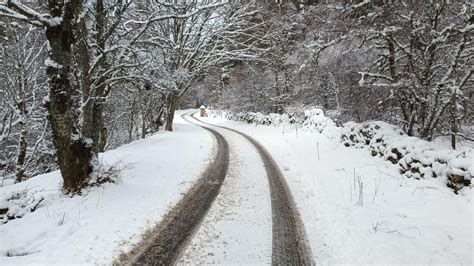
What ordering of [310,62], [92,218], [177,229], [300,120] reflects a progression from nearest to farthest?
[177,229] → [92,218] → [310,62] → [300,120]

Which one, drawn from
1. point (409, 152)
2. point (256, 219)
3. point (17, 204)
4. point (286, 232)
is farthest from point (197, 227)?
point (409, 152)

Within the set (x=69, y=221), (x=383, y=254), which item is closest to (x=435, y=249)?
(x=383, y=254)

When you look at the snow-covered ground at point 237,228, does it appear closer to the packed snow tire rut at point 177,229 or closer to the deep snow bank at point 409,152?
the packed snow tire rut at point 177,229

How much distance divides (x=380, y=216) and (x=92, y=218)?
548 centimetres

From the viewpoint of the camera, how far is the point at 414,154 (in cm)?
846

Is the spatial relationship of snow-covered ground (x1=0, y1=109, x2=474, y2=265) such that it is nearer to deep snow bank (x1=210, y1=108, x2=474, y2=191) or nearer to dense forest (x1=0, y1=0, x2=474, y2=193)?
deep snow bank (x1=210, y1=108, x2=474, y2=191)

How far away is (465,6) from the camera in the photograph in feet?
25.4

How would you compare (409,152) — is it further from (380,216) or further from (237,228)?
(237,228)

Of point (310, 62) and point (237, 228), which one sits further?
point (310, 62)

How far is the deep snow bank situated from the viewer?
6.95 m

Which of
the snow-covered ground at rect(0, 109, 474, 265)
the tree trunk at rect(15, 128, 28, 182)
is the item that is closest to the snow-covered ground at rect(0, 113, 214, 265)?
the snow-covered ground at rect(0, 109, 474, 265)

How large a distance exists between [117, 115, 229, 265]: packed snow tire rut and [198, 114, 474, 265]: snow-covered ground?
2062 millimetres

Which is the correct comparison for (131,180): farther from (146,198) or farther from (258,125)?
(258,125)

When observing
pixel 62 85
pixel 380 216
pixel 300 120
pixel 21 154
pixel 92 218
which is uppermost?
pixel 62 85
